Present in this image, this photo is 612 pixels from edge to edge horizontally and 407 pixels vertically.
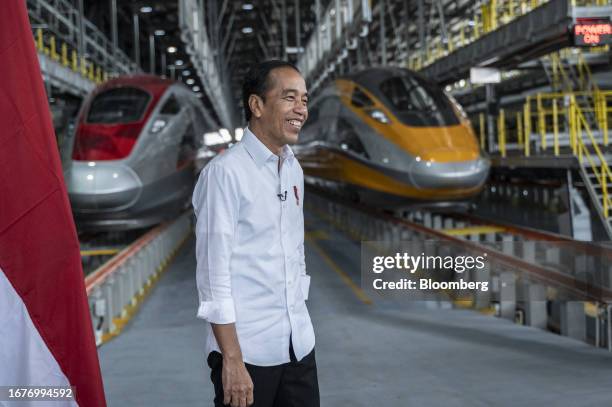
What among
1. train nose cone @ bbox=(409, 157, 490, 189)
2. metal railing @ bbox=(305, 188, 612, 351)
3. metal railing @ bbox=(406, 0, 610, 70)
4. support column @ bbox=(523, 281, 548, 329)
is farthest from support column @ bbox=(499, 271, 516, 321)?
metal railing @ bbox=(406, 0, 610, 70)

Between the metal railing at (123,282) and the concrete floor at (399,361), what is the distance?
22 centimetres

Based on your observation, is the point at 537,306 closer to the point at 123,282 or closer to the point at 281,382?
the point at 123,282

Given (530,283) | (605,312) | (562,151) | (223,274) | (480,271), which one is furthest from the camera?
(562,151)

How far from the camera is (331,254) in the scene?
13414mm

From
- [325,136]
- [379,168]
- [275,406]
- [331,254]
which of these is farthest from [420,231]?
[275,406]

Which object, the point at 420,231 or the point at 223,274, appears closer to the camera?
the point at 223,274

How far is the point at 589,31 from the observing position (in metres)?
12.6

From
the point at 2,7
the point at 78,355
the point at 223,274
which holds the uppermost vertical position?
the point at 2,7

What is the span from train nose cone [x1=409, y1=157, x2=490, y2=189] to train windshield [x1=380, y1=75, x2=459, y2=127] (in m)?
0.78

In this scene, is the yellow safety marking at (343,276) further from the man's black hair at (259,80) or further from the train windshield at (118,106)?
the man's black hair at (259,80)

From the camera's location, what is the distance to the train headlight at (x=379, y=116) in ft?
38.0

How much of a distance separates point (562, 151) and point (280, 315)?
14.6 meters

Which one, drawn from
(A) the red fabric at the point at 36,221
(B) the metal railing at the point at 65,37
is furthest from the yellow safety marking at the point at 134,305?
(B) the metal railing at the point at 65,37

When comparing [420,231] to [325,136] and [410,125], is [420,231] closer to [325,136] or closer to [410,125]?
[410,125]
